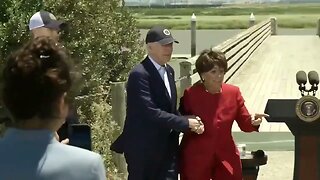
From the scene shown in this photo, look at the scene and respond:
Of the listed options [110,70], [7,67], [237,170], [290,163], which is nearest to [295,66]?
[110,70]

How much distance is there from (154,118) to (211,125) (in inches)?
15.5

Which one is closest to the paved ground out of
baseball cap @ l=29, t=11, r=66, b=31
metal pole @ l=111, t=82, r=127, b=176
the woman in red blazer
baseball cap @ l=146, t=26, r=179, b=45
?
metal pole @ l=111, t=82, r=127, b=176

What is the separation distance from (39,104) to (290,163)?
21.4 ft

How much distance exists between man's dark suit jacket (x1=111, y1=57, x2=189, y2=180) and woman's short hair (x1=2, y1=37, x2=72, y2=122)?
7.22 feet

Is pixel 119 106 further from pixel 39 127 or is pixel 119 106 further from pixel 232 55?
pixel 232 55

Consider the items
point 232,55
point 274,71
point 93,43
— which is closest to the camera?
point 93,43

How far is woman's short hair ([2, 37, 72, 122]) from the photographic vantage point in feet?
6.95

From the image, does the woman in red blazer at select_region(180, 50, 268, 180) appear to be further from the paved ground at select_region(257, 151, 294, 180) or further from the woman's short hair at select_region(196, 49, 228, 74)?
the paved ground at select_region(257, 151, 294, 180)

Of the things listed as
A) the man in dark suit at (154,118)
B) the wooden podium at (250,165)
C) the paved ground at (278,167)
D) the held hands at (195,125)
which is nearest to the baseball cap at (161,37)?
the man in dark suit at (154,118)

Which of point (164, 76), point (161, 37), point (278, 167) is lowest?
point (278, 167)

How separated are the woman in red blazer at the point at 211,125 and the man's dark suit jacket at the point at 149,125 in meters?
0.14

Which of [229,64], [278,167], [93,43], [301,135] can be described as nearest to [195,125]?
[301,135]

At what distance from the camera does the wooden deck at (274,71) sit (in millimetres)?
14055

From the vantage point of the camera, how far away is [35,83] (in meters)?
2.12
